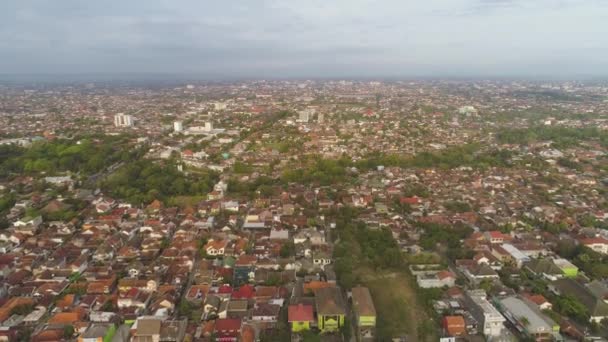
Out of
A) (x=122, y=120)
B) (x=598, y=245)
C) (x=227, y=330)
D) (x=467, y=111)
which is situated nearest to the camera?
(x=227, y=330)

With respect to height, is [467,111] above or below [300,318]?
above

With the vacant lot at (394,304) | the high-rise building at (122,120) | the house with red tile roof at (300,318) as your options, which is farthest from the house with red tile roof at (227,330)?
the high-rise building at (122,120)

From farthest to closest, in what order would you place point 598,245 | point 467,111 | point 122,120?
point 467,111 < point 122,120 < point 598,245

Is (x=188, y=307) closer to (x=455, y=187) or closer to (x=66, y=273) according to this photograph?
(x=66, y=273)

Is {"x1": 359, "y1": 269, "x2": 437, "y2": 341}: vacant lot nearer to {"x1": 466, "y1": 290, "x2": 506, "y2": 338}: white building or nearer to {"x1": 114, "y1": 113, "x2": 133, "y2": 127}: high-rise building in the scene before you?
{"x1": 466, "y1": 290, "x2": 506, "y2": 338}: white building

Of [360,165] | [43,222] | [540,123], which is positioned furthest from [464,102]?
[43,222]

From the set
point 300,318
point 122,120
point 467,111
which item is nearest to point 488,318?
point 300,318

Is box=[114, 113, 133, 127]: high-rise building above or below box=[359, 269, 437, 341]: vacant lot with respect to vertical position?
above

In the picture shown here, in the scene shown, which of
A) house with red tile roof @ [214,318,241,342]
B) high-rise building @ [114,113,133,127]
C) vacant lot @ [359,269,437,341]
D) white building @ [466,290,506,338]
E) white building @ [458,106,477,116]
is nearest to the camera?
house with red tile roof @ [214,318,241,342]

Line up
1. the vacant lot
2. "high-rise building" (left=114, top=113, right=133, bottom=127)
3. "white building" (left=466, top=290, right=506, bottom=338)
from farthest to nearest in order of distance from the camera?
"high-rise building" (left=114, top=113, right=133, bottom=127)
the vacant lot
"white building" (left=466, top=290, right=506, bottom=338)


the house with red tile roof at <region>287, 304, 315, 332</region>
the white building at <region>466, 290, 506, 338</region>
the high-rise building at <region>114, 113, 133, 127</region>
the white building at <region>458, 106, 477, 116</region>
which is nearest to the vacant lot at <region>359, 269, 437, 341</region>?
the white building at <region>466, 290, 506, 338</region>

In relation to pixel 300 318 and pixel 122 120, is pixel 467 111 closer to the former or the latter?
pixel 122 120
